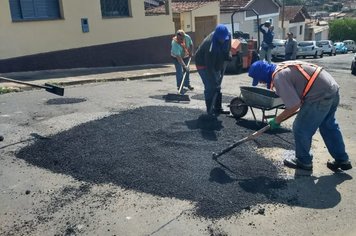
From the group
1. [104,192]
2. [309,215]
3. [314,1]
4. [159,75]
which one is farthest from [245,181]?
[314,1]

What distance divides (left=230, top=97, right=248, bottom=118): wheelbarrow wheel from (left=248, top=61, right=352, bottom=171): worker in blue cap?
2.26 metres

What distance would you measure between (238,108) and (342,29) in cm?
5062

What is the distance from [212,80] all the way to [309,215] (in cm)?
355

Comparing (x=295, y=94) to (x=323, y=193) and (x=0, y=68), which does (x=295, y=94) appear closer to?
(x=323, y=193)

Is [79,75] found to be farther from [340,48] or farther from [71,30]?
[340,48]

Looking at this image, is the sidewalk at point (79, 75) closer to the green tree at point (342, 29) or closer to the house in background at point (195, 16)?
the house in background at point (195, 16)

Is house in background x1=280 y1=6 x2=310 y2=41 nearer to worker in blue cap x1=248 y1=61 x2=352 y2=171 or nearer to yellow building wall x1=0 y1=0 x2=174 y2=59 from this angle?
yellow building wall x1=0 y1=0 x2=174 y2=59

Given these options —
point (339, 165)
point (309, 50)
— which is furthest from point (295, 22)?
point (339, 165)

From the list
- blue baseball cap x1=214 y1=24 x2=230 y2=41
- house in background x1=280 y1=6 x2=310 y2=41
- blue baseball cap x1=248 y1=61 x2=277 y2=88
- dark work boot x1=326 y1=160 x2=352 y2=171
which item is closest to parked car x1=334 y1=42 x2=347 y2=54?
house in background x1=280 y1=6 x2=310 y2=41

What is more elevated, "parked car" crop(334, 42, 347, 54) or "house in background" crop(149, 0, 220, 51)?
"house in background" crop(149, 0, 220, 51)

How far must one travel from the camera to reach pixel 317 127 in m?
4.62

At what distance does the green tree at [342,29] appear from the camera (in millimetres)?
51000

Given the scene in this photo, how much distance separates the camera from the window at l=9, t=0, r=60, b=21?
448 inches

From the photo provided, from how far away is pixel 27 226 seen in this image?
366 cm
